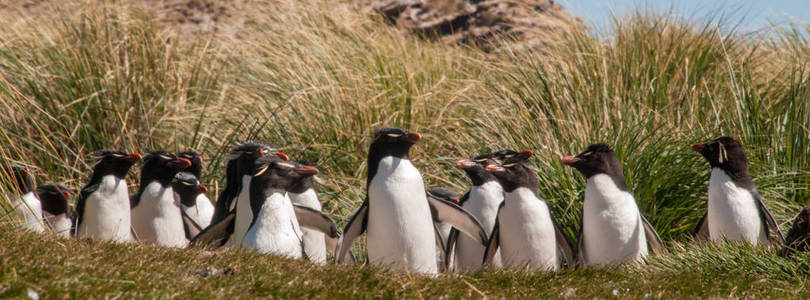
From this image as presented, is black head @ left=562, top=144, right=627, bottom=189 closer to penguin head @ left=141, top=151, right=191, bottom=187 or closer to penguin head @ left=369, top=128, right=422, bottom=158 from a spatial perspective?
penguin head @ left=369, top=128, right=422, bottom=158

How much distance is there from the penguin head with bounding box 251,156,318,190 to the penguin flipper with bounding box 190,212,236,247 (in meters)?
0.49

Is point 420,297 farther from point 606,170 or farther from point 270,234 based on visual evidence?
point 606,170

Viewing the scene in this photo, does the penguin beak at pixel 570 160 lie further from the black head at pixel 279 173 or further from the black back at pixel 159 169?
the black back at pixel 159 169

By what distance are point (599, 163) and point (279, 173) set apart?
1.91 m

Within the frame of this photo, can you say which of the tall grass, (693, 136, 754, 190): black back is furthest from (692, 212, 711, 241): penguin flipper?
(693, 136, 754, 190): black back

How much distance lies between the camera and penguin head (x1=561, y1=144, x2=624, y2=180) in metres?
5.11

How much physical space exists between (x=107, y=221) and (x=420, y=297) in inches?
109

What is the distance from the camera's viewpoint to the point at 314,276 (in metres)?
3.69

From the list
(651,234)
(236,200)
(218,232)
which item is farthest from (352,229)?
(651,234)

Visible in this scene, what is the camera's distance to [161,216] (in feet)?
19.1

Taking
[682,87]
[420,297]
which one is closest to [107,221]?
[420,297]

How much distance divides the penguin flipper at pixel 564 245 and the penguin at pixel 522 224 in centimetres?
5

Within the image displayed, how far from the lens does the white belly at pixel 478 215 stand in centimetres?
556

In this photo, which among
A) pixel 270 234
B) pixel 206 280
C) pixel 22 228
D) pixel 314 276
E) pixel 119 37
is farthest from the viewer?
pixel 119 37
